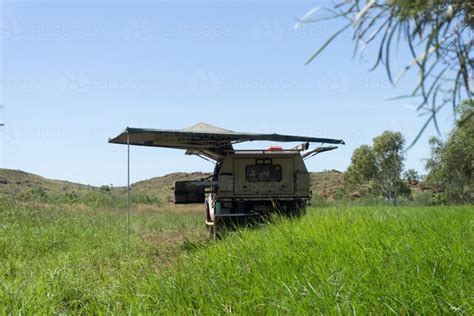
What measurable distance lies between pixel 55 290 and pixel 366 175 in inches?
1782

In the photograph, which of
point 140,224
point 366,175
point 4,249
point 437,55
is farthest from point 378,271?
point 366,175

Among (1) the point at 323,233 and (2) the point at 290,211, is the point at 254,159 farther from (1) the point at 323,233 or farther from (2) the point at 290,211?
(1) the point at 323,233

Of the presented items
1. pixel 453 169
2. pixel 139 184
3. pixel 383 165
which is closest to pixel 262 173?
pixel 453 169

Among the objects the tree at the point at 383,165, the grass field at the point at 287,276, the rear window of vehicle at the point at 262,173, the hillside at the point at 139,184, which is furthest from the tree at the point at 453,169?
the grass field at the point at 287,276

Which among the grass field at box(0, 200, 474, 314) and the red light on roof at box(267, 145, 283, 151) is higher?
the red light on roof at box(267, 145, 283, 151)

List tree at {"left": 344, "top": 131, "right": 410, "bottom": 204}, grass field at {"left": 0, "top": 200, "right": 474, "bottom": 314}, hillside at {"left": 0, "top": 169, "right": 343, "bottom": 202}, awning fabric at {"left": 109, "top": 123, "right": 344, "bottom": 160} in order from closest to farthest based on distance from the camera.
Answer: grass field at {"left": 0, "top": 200, "right": 474, "bottom": 314} < awning fabric at {"left": 109, "top": 123, "right": 344, "bottom": 160} < tree at {"left": 344, "top": 131, "right": 410, "bottom": 204} < hillside at {"left": 0, "top": 169, "right": 343, "bottom": 202}

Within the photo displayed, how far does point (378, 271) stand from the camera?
199 inches

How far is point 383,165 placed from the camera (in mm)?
49125

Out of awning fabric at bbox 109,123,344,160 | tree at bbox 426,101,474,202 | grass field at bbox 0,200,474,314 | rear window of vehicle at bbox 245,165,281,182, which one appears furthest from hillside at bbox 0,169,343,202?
grass field at bbox 0,200,474,314

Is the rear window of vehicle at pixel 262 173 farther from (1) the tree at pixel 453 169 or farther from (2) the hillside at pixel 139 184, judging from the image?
(2) the hillside at pixel 139 184

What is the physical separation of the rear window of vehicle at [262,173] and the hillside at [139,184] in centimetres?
4083

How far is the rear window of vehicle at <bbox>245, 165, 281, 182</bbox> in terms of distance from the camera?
12.8 m

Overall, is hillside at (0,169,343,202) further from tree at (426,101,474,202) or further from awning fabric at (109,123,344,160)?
awning fabric at (109,123,344,160)

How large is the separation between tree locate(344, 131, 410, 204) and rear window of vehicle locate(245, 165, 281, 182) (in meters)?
37.2
